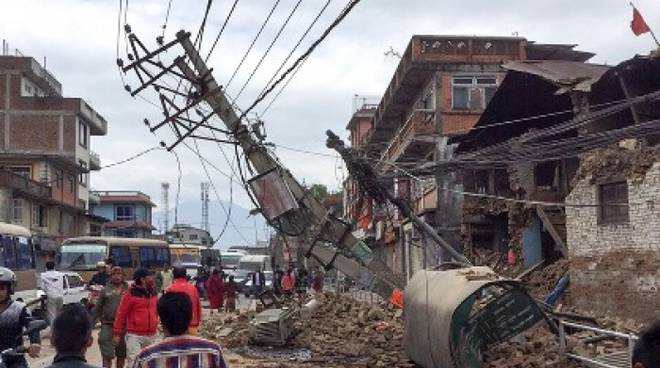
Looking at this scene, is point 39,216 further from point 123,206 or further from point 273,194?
point 123,206

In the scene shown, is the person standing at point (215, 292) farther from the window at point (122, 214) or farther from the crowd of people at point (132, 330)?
the window at point (122, 214)

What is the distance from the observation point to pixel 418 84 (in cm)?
3466

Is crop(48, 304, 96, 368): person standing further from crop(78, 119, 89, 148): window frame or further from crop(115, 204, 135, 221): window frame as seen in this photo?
crop(115, 204, 135, 221): window frame

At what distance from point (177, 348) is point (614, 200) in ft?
46.6

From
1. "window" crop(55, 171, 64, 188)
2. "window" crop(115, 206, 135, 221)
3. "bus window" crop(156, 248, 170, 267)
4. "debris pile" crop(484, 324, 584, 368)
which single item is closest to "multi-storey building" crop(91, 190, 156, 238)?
→ "window" crop(115, 206, 135, 221)

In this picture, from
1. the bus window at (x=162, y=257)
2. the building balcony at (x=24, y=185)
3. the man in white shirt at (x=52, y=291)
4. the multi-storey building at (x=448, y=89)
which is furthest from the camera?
the building balcony at (x=24, y=185)

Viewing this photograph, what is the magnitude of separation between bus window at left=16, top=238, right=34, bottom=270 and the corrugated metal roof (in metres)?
14.7

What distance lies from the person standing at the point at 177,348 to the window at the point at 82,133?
5387cm

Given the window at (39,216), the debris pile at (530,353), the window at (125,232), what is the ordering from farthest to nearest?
1. the window at (125,232)
2. the window at (39,216)
3. the debris pile at (530,353)

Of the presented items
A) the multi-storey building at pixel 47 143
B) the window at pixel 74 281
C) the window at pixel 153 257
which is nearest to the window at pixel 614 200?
the window at pixel 74 281

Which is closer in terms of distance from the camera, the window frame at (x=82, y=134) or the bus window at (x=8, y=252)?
the bus window at (x=8, y=252)

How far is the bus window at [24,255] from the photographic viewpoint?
22641 mm

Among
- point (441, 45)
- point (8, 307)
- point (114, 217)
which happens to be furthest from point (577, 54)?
point (114, 217)

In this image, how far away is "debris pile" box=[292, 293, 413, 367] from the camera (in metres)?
15.3
